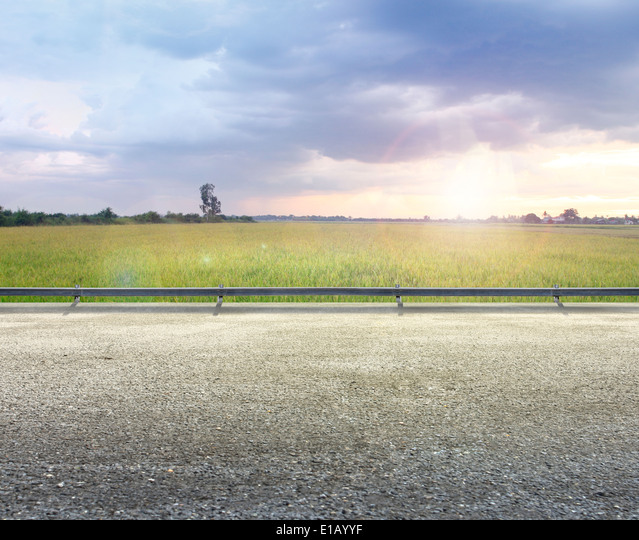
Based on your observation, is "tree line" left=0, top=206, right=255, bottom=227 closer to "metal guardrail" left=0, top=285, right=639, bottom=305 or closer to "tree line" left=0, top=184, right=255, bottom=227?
"tree line" left=0, top=184, right=255, bottom=227

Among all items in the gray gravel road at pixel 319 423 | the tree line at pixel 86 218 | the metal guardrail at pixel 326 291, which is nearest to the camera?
the gray gravel road at pixel 319 423

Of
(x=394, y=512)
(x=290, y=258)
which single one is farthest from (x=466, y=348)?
(x=290, y=258)

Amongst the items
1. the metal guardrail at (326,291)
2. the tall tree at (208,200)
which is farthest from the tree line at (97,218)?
the metal guardrail at (326,291)

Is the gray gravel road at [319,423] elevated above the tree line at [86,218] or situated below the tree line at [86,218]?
below

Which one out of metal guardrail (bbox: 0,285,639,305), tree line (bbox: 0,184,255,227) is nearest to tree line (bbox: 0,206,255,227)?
tree line (bbox: 0,184,255,227)

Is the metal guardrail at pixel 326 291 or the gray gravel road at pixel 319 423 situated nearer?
the gray gravel road at pixel 319 423

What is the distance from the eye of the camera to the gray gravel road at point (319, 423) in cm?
377

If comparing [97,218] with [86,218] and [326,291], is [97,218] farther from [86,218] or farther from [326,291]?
[326,291]

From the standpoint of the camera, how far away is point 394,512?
358cm

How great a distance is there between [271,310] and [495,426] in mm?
7287

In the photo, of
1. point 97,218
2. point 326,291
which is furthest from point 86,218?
point 326,291

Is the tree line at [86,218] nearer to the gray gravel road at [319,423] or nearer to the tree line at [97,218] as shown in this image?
the tree line at [97,218]
